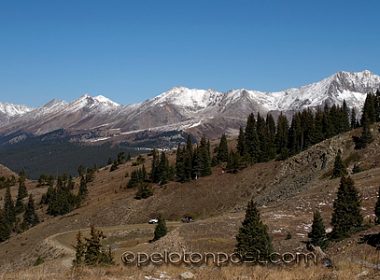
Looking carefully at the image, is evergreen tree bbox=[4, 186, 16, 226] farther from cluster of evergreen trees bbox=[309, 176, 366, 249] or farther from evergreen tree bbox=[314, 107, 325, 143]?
cluster of evergreen trees bbox=[309, 176, 366, 249]

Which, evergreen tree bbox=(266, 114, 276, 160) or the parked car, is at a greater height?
evergreen tree bbox=(266, 114, 276, 160)

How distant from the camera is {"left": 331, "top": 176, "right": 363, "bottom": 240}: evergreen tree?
4706cm

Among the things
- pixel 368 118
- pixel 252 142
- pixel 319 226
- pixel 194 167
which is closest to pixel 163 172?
pixel 194 167

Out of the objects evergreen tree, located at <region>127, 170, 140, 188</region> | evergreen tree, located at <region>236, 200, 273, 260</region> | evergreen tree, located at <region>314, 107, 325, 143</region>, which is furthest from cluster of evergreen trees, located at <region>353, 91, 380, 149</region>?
evergreen tree, located at <region>236, 200, 273, 260</region>

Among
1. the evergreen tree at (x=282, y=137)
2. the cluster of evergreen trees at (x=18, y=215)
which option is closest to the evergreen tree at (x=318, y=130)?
the evergreen tree at (x=282, y=137)

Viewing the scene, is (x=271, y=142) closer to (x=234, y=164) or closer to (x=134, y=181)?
(x=234, y=164)

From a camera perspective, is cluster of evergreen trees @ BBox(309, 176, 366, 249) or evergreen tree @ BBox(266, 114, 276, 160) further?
evergreen tree @ BBox(266, 114, 276, 160)

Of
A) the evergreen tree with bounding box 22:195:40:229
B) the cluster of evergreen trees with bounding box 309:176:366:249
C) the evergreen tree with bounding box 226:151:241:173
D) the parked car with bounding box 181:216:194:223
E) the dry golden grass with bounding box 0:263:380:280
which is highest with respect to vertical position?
the evergreen tree with bounding box 226:151:241:173

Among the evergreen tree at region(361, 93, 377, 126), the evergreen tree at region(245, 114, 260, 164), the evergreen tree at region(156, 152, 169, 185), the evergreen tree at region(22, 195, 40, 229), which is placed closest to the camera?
the evergreen tree at region(361, 93, 377, 126)

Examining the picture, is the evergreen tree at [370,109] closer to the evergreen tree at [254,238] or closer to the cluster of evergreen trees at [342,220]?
the cluster of evergreen trees at [342,220]

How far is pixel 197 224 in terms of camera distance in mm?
64688

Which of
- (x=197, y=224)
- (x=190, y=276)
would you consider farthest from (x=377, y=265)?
(x=197, y=224)

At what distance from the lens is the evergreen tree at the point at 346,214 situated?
47.1 m

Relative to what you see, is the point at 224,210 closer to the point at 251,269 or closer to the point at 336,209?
the point at 336,209
